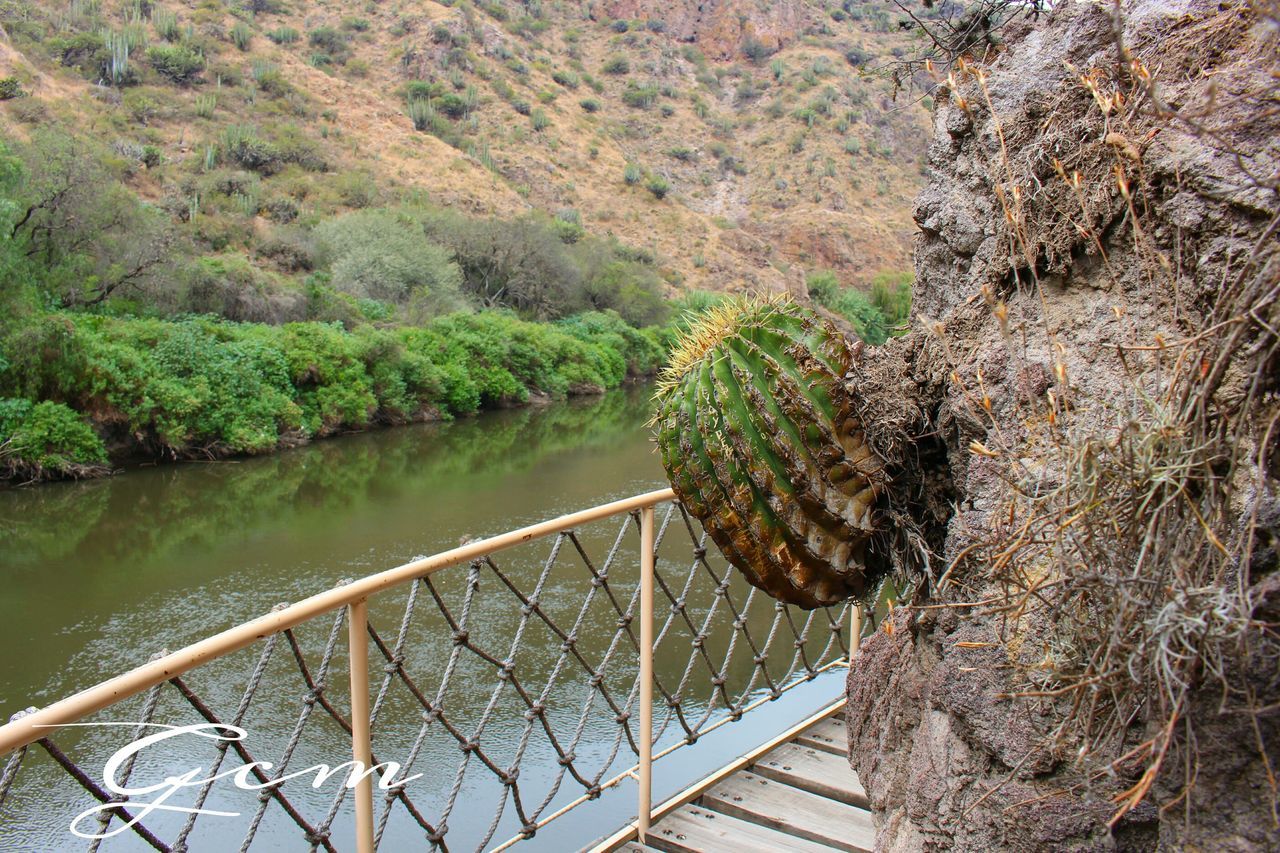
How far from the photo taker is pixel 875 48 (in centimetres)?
5319

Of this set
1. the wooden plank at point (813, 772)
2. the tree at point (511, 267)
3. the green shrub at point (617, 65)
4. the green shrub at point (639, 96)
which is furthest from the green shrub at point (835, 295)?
the wooden plank at point (813, 772)

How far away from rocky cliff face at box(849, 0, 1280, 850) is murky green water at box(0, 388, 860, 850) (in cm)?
96

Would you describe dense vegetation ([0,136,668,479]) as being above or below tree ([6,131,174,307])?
below

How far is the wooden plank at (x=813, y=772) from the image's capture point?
2.62 m

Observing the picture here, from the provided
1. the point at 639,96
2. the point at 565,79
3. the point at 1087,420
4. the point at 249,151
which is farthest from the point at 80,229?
the point at 639,96

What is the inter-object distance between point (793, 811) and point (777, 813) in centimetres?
5

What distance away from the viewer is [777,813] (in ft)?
8.18

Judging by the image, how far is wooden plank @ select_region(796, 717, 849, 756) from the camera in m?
2.91

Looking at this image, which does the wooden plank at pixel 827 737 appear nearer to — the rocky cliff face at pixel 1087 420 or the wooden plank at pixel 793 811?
the wooden plank at pixel 793 811

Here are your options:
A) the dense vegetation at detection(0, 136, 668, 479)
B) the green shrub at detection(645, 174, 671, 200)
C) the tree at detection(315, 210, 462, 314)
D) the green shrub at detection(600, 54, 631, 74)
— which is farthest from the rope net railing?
the green shrub at detection(600, 54, 631, 74)

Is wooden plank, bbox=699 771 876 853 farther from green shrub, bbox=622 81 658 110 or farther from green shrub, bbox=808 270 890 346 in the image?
green shrub, bbox=622 81 658 110

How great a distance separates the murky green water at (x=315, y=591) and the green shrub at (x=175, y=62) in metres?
24.9

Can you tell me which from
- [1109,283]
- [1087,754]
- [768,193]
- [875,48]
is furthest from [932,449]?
[875,48]

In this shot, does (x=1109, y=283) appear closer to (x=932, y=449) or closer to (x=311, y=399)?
(x=932, y=449)
